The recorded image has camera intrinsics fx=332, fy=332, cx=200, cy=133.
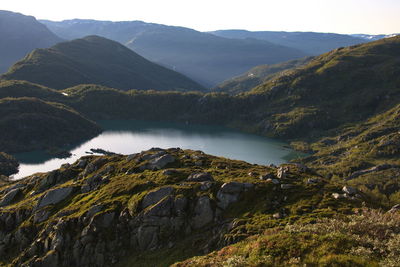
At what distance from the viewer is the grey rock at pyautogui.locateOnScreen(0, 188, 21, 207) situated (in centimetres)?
8062

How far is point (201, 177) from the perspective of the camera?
5741 cm

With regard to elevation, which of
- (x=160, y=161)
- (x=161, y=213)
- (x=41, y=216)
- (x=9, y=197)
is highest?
(x=160, y=161)

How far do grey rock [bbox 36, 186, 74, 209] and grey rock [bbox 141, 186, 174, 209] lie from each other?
2386 centimetres

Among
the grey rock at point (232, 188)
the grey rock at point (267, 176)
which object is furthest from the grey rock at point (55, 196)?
the grey rock at point (267, 176)

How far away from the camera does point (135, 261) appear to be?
46188mm

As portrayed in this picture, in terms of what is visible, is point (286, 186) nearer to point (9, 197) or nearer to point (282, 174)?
point (282, 174)

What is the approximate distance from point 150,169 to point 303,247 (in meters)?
45.8

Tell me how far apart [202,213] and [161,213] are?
658 centimetres

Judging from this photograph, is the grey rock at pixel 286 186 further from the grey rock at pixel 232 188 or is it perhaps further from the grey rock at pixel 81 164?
the grey rock at pixel 81 164

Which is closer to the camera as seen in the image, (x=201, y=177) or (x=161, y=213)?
(x=161, y=213)

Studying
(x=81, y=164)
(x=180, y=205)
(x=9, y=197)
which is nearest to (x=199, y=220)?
(x=180, y=205)

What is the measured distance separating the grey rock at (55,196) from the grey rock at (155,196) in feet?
78.3

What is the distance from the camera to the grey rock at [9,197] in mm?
80625

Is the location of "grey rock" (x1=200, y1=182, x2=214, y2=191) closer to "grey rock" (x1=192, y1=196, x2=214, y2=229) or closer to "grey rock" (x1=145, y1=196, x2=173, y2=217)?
"grey rock" (x1=192, y1=196, x2=214, y2=229)
